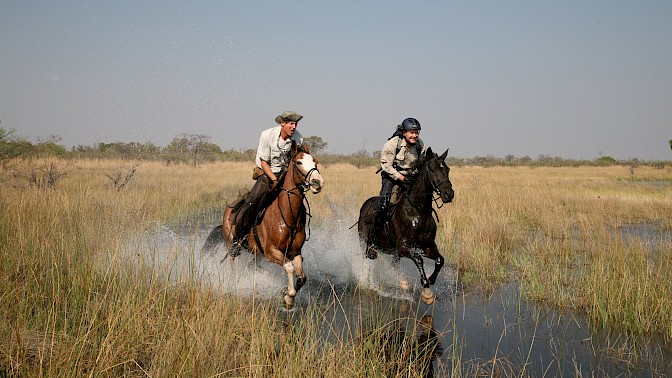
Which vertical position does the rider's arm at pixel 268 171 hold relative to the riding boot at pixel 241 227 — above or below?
above

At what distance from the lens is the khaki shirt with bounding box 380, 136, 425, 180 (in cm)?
846

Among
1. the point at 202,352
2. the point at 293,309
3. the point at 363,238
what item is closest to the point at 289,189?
the point at 293,309

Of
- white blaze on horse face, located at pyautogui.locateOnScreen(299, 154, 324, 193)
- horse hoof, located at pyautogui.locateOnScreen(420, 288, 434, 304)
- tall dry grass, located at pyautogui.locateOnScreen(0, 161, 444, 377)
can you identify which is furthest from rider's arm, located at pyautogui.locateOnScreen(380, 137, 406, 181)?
tall dry grass, located at pyautogui.locateOnScreen(0, 161, 444, 377)

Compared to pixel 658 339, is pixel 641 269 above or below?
above

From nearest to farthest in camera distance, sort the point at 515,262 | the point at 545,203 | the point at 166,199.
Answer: the point at 515,262 < the point at 166,199 < the point at 545,203

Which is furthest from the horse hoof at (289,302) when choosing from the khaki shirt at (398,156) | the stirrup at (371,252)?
the khaki shirt at (398,156)

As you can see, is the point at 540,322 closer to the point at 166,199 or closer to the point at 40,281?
the point at 40,281

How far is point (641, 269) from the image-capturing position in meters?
6.95

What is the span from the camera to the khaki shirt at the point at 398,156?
27.8 feet

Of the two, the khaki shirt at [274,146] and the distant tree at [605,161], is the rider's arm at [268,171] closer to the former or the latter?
the khaki shirt at [274,146]

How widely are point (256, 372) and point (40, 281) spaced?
324 cm

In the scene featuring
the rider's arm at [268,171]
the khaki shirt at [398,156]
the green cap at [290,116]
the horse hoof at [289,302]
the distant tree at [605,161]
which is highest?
the distant tree at [605,161]

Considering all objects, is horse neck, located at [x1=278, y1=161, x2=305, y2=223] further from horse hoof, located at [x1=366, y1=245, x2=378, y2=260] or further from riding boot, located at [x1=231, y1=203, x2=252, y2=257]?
horse hoof, located at [x1=366, y1=245, x2=378, y2=260]

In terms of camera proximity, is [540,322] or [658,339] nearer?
[658,339]
